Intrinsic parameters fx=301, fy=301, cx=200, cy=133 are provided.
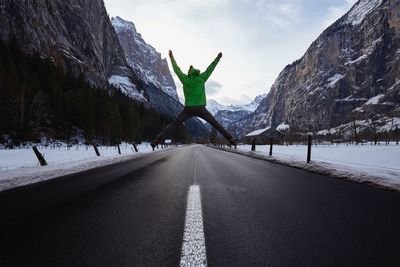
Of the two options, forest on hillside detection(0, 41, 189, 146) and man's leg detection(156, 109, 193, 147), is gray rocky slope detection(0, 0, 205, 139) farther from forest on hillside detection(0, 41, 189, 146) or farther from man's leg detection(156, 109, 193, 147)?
man's leg detection(156, 109, 193, 147)

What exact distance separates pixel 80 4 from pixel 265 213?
152 meters

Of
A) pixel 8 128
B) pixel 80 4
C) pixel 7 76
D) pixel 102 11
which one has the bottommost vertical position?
pixel 8 128

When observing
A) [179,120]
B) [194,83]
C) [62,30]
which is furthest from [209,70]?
[62,30]

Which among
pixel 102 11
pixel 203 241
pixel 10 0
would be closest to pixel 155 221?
pixel 203 241

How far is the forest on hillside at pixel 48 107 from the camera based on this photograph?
42312mm

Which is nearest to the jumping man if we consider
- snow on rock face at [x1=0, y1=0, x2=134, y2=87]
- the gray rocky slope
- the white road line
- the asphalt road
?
the asphalt road

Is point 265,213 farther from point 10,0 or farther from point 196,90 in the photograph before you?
point 10,0

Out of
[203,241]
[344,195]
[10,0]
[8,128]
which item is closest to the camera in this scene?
[203,241]

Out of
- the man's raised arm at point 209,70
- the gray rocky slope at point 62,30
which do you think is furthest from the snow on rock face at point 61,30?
the man's raised arm at point 209,70

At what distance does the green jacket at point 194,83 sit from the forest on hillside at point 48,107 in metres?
33.7

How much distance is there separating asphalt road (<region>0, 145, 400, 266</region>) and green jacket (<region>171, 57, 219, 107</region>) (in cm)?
766

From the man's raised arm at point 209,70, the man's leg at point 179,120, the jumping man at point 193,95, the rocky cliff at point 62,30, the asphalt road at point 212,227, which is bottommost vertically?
the asphalt road at point 212,227

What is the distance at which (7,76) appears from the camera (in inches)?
1672

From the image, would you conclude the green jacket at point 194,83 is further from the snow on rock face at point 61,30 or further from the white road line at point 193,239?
the snow on rock face at point 61,30
